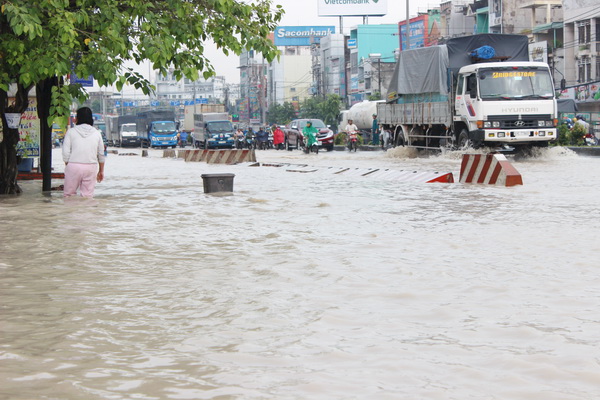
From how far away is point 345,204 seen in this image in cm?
1376

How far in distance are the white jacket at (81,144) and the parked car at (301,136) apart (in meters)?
31.5

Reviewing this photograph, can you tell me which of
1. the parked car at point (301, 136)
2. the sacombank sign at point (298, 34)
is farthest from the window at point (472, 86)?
the sacombank sign at point (298, 34)

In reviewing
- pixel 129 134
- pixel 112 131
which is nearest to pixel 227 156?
pixel 129 134

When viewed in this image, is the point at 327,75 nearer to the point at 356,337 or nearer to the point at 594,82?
the point at 594,82

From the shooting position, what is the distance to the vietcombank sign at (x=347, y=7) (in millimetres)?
98438

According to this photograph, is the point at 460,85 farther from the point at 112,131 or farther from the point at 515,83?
the point at 112,131

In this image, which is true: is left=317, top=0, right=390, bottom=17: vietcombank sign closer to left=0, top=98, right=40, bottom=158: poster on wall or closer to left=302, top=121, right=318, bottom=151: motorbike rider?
left=302, top=121, right=318, bottom=151: motorbike rider

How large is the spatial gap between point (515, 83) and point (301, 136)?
70.0 ft

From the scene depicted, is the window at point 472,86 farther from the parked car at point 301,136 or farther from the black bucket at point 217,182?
the parked car at point 301,136

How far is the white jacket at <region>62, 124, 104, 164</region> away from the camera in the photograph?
492 inches

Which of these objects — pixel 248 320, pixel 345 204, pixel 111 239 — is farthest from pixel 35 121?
pixel 248 320

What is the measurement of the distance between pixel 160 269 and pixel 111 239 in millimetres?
2288

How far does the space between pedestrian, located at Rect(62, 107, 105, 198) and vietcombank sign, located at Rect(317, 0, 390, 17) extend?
289ft

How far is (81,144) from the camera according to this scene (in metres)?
12.5
